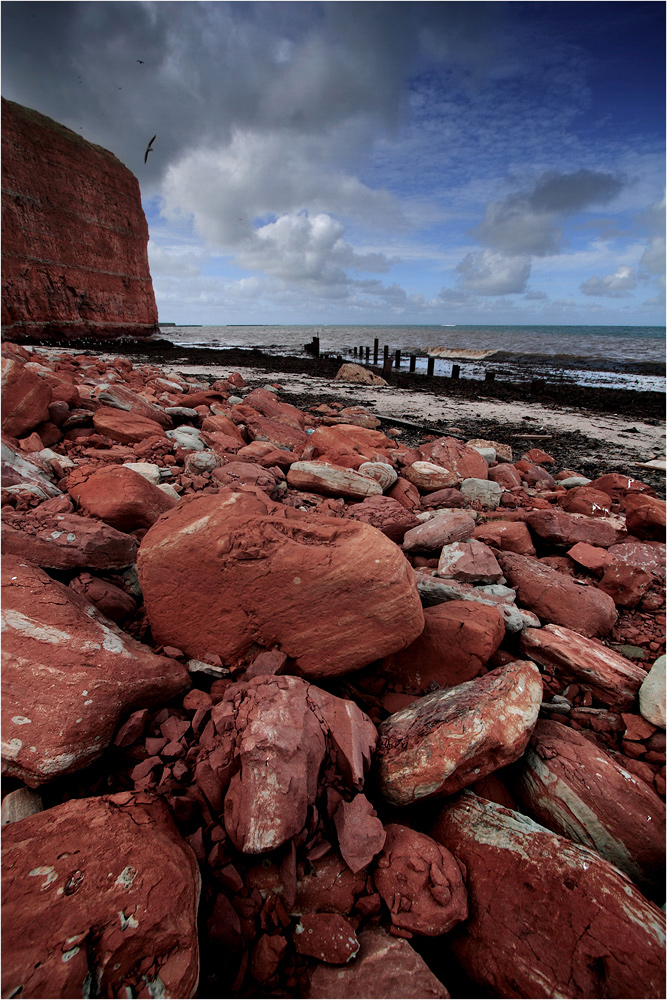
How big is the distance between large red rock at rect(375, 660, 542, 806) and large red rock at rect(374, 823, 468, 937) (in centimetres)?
21

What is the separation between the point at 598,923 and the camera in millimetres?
1486

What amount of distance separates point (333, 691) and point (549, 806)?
1.24 meters

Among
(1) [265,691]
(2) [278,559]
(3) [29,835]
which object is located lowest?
(3) [29,835]

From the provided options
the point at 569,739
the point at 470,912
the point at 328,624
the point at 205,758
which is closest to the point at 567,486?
the point at 569,739

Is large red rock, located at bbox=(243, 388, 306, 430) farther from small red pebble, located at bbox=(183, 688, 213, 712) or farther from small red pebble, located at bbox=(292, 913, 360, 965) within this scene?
small red pebble, located at bbox=(292, 913, 360, 965)

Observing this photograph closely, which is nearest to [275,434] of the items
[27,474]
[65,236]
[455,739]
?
[27,474]

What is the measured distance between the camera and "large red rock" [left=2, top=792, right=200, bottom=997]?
3.60 feet

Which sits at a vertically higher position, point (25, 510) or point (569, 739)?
point (25, 510)

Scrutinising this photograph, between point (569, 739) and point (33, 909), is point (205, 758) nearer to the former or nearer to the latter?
point (33, 909)

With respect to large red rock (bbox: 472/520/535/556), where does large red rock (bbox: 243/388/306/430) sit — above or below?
above

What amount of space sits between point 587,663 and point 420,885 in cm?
183

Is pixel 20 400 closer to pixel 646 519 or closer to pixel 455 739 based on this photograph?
pixel 455 739

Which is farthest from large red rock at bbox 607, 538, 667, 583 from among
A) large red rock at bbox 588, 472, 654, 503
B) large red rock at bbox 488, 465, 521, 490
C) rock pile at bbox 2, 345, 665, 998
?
large red rock at bbox 488, 465, 521, 490

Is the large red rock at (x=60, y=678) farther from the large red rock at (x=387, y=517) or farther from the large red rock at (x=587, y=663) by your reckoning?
the large red rock at (x=587, y=663)
